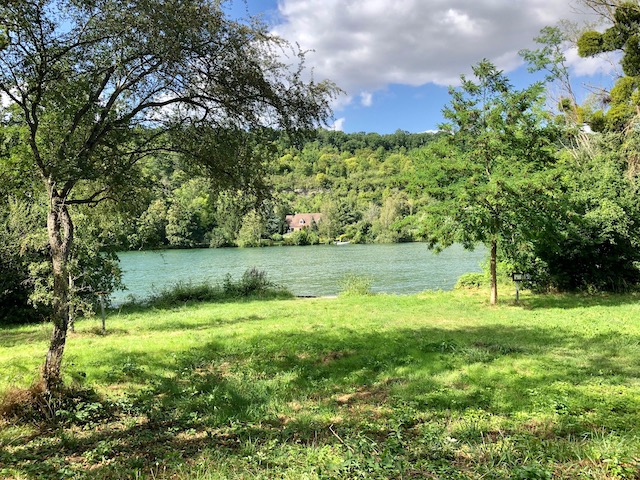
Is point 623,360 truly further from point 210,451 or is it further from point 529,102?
point 529,102

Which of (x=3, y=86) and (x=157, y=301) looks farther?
(x=157, y=301)

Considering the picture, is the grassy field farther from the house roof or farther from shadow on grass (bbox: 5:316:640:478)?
the house roof

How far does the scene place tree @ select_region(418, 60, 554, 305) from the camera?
1262cm

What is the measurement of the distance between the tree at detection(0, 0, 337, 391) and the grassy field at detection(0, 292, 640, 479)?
1.58 meters

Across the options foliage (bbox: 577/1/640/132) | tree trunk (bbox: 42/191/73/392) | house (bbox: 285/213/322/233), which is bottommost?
tree trunk (bbox: 42/191/73/392)

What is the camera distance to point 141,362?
7609 millimetres

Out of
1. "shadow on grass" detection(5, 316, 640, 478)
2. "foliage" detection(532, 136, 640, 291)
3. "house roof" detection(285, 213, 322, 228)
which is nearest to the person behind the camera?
"shadow on grass" detection(5, 316, 640, 478)

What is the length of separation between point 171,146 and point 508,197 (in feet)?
31.9

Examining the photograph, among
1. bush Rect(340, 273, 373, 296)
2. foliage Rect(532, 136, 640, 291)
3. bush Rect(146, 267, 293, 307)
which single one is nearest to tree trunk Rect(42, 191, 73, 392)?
bush Rect(146, 267, 293, 307)

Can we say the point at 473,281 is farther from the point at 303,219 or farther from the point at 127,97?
the point at 303,219

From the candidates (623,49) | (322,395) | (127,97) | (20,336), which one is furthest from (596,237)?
(20,336)

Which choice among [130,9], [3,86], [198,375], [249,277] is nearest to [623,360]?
[198,375]

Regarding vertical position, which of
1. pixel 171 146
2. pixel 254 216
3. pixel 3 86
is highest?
pixel 3 86

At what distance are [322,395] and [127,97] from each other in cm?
515
